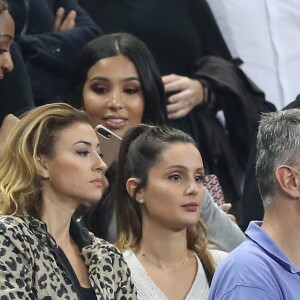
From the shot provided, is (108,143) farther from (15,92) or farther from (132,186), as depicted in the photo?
(15,92)

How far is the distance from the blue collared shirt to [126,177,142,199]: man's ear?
3.56ft

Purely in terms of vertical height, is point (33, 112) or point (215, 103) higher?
point (33, 112)

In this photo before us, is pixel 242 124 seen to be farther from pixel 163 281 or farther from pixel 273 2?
pixel 163 281

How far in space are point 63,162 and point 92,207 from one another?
1.86 feet

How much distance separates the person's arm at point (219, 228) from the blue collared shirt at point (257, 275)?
1251mm

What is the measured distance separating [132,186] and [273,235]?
1.10 meters

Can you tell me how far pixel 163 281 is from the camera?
3.92 m

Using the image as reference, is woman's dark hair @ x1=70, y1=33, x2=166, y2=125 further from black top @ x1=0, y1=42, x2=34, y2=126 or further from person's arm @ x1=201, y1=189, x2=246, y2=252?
person's arm @ x1=201, y1=189, x2=246, y2=252

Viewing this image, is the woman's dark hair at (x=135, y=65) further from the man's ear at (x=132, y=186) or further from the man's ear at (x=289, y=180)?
the man's ear at (x=289, y=180)

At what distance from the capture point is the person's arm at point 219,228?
4.29 metres

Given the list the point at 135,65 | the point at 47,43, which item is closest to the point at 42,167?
the point at 135,65

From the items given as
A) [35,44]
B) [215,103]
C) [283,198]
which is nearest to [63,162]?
[283,198]

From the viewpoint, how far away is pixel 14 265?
11.2ft

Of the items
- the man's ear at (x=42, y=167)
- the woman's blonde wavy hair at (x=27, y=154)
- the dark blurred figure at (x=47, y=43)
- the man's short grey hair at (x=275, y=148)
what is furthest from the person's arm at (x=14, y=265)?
the dark blurred figure at (x=47, y=43)
